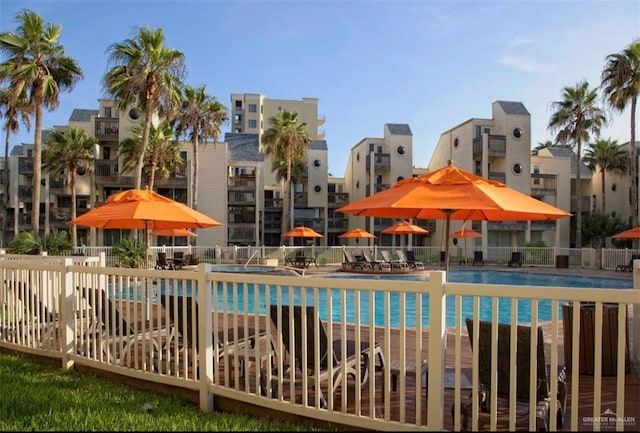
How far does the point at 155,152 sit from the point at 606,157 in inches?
1290

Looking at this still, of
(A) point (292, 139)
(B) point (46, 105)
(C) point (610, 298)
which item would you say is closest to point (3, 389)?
(C) point (610, 298)

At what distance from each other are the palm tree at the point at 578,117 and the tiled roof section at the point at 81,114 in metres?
32.0

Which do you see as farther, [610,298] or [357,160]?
[357,160]

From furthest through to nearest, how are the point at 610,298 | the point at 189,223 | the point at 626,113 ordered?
1. the point at 626,113
2. the point at 189,223
3. the point at 610,298

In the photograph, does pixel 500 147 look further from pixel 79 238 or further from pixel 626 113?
pixel 79 238

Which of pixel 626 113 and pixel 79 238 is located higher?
pixel 626 113

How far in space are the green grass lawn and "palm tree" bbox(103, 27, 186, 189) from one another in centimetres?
1745

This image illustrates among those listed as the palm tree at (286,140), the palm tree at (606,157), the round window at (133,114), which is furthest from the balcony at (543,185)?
the round window at (133,114)

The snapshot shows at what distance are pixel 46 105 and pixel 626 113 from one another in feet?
95.9

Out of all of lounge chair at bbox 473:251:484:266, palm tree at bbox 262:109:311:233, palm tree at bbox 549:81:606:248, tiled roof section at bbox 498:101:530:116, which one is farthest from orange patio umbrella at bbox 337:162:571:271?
tiled roof section at bbox 498:101:530:116

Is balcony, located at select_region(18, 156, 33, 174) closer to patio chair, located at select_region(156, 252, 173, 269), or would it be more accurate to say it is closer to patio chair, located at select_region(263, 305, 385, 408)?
patio chair, located at select_region(156, 252, 173, 269)

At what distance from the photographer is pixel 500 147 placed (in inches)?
1252

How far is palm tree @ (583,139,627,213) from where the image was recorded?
3638cm

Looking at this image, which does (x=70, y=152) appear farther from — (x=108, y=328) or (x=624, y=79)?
(x=624, y=79)
